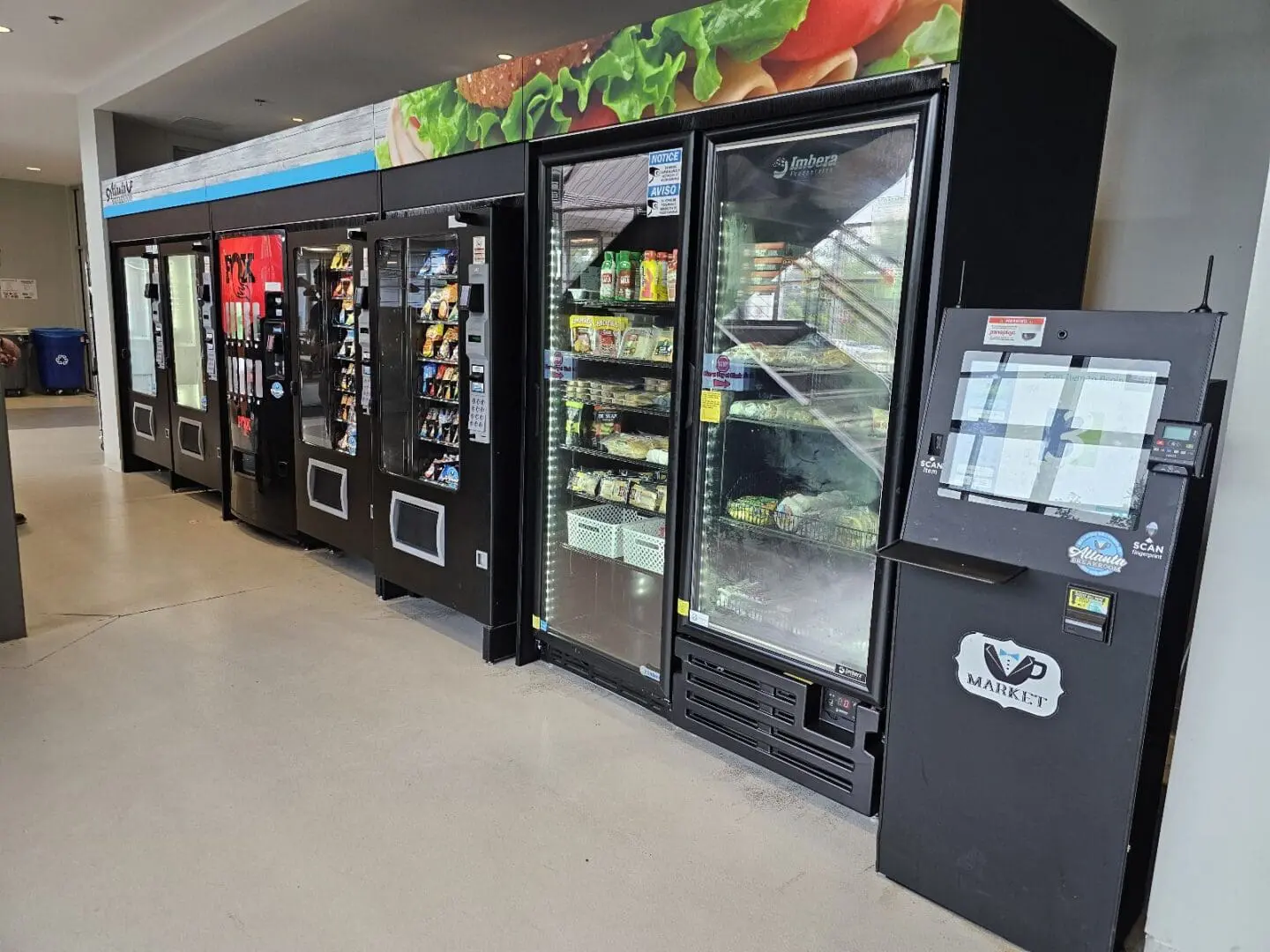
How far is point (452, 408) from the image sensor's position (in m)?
4.10

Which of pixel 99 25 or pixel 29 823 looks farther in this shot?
pixel 99 25

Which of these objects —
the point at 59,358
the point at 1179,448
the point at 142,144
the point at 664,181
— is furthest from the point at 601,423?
the point at 59,358

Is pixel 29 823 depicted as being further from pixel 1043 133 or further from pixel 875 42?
pixel 1043 133

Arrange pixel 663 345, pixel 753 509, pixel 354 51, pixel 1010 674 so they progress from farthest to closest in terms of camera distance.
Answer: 1. pixel 354 51
2. pixel 663 345
3. pixel 753 509
4. pixel 1010 674

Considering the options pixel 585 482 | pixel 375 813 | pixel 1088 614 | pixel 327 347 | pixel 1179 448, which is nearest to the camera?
pixel 1179 448

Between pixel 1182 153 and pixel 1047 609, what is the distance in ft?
6.60

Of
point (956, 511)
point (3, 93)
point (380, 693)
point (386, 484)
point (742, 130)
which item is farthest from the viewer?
point (3, 93)

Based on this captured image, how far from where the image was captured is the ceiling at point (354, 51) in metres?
4.96

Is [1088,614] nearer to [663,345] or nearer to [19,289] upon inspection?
[663,345]

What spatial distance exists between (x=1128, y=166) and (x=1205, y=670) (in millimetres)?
2039

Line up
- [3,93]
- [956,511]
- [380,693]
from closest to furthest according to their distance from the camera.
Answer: [956,511] → [380,693] → [3,93]

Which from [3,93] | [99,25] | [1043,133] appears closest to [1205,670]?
[1043,133]

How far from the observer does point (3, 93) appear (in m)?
7.65

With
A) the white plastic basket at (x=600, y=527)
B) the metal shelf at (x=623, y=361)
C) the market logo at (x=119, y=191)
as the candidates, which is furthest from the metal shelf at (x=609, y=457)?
the market logo at (x=119, y=191)
